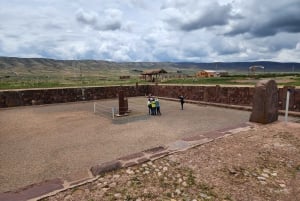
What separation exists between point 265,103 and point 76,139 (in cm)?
616

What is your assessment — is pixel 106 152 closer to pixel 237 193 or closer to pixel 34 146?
pixel 34 146

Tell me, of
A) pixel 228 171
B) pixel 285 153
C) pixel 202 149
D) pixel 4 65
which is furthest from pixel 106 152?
pixel 4 65

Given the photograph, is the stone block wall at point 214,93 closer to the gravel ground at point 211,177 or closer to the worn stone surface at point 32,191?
the gravel ground at point 211,177

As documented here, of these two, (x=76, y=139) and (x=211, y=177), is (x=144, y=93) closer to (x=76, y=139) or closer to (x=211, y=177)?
(x=76, y=139)

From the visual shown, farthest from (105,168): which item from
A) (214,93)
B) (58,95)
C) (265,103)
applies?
(58,95)

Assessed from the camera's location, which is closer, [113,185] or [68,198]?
[68,198]

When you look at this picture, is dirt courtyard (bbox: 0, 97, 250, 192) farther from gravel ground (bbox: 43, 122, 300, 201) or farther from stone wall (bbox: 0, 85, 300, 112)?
stone wall (bbox: 0, 85, 300, 112)

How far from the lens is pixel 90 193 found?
11.2ft

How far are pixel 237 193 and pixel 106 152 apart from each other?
3340 mm

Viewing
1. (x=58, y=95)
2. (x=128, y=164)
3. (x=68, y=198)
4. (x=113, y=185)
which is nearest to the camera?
(x=68, y=198)

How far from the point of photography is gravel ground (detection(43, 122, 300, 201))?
3443 millimetres

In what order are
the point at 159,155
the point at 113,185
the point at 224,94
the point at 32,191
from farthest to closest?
the point at 224,94 < the point at 159,155 < the point at 113,185 < the point at 32,191

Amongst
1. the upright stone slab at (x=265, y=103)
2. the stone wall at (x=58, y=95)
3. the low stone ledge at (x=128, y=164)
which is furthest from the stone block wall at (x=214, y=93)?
the low stone ledge at (x=128, y=164)

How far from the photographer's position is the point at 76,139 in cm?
725
